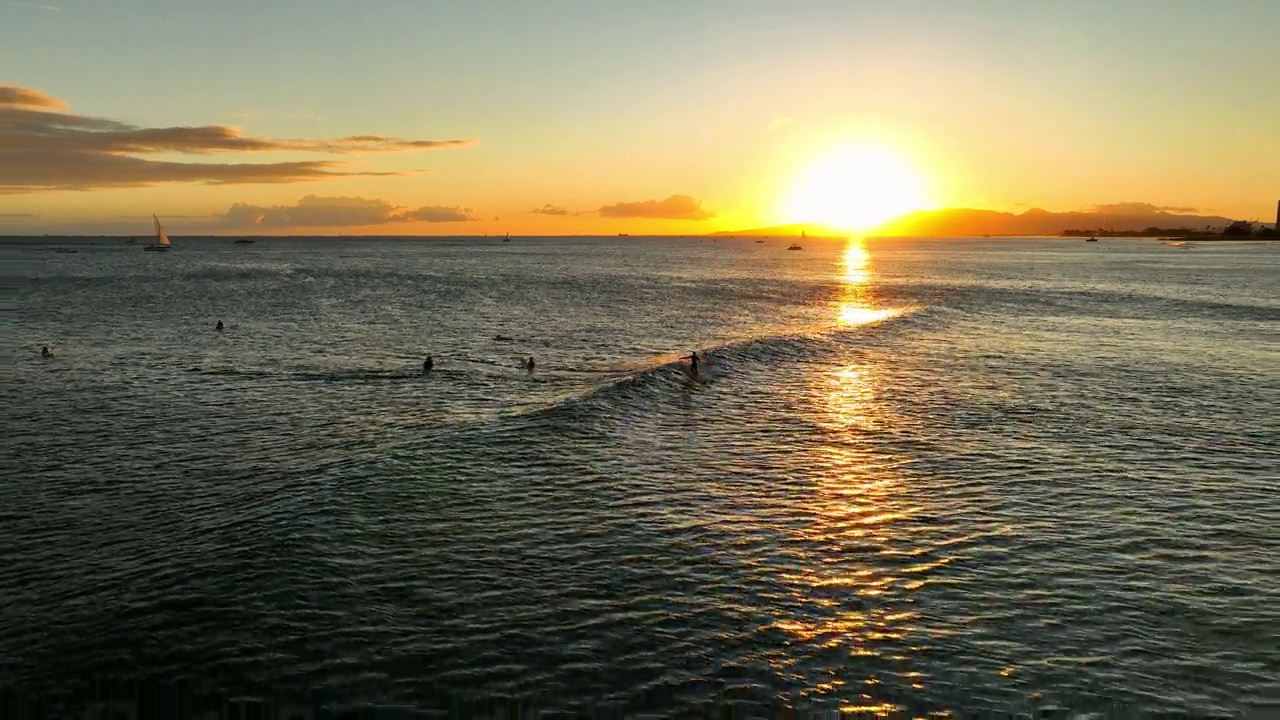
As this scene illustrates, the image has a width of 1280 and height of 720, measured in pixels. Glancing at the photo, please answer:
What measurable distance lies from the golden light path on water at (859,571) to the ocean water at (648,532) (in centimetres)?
11

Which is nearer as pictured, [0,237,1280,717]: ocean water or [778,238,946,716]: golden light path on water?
[0,237,1280,717]: ocean water

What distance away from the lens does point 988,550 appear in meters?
21.6

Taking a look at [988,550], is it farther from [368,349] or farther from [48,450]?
[368,349]

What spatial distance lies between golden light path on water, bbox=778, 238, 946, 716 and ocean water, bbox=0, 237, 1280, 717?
113 millimetres

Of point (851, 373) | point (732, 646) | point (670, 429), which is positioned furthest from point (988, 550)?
point (851, 373)

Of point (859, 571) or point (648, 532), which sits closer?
point (859, 571)

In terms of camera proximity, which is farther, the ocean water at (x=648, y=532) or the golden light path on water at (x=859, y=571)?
the golden light path on water at (x=859, y=571)

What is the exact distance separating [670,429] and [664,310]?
58513 millimetres

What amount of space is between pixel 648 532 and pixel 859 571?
6.05m

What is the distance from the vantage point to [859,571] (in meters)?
20.5

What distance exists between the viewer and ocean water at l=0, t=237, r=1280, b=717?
51.3 feet

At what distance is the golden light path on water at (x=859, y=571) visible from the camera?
15.8 metres

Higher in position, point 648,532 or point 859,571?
point 648,532

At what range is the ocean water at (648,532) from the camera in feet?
51.3
